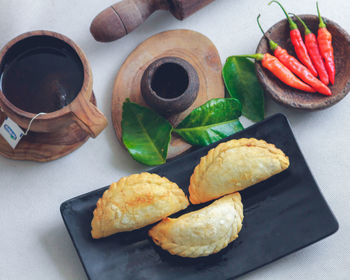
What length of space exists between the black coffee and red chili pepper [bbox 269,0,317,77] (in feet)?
2.40

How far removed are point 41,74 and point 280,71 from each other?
0.77 meters

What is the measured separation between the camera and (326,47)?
1652mm

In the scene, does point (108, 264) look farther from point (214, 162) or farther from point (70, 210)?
point (214, 162)

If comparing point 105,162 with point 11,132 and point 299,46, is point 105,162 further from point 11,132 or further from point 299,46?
point 299,46

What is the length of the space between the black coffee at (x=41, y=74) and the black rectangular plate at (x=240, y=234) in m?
0.32

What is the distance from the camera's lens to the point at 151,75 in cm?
156

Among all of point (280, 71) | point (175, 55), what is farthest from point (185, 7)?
point (280, 71)

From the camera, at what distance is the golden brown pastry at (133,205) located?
4.85 ft

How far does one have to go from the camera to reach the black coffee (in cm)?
144

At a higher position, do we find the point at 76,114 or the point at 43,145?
the point at 76,114

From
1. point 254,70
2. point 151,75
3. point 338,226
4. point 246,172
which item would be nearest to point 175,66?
point 151,75

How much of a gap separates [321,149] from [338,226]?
0.30m

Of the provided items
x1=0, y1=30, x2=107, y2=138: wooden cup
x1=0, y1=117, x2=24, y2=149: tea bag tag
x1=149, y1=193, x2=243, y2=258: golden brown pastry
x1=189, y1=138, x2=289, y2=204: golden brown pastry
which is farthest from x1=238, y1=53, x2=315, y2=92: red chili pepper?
x1=0, y1=117, x2=24, y2=149: tea bag tag

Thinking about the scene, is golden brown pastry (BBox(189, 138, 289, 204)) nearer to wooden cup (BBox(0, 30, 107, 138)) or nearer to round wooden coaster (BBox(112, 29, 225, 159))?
round wooden coaster (BBox(112, 29, 225, 159))
